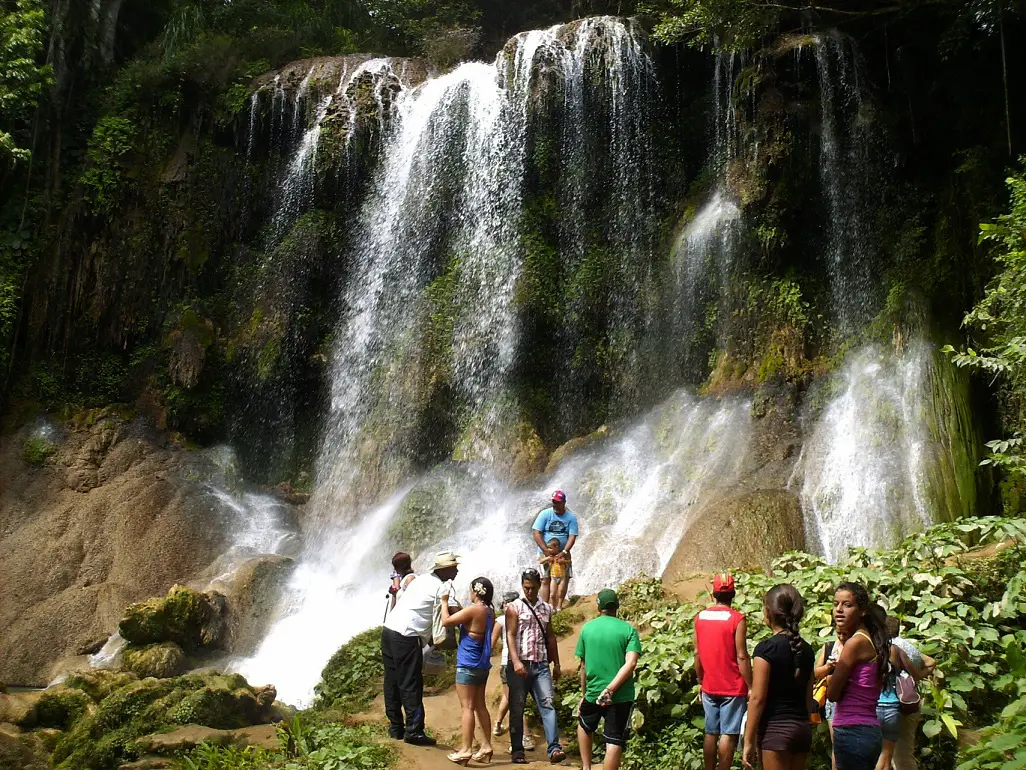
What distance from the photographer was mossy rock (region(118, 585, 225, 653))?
437 inches

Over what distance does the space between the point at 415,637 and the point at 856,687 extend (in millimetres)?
3222

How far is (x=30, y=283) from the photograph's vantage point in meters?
17.9

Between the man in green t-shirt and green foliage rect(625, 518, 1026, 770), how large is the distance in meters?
0.77

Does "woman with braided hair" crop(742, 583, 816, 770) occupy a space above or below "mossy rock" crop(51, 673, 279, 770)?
above

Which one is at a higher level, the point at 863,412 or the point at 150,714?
the point at 863,412

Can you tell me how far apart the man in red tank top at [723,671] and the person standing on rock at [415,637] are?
2.02 meters

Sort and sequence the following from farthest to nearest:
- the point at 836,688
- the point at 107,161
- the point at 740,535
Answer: the point at 107,161
the point at 740,535
the point at 836,688

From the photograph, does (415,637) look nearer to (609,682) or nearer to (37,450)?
(609,682)

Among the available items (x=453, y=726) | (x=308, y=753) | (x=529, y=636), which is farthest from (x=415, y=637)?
(x=453, y=726)

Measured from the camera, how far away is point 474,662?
5953 millimetres

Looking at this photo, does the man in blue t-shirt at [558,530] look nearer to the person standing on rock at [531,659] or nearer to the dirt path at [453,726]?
the dirt path at [453,726]

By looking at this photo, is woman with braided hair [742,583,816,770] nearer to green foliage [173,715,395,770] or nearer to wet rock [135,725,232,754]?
green foliage [173,715,395,770]

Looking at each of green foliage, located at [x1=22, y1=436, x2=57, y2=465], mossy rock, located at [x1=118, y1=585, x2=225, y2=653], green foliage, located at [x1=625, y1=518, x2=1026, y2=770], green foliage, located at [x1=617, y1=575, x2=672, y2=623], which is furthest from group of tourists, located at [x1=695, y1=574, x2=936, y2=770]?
Result: green foliage, located at [x1=22, y1=436, x2=57, y2=465]

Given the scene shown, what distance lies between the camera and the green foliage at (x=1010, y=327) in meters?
8.74
